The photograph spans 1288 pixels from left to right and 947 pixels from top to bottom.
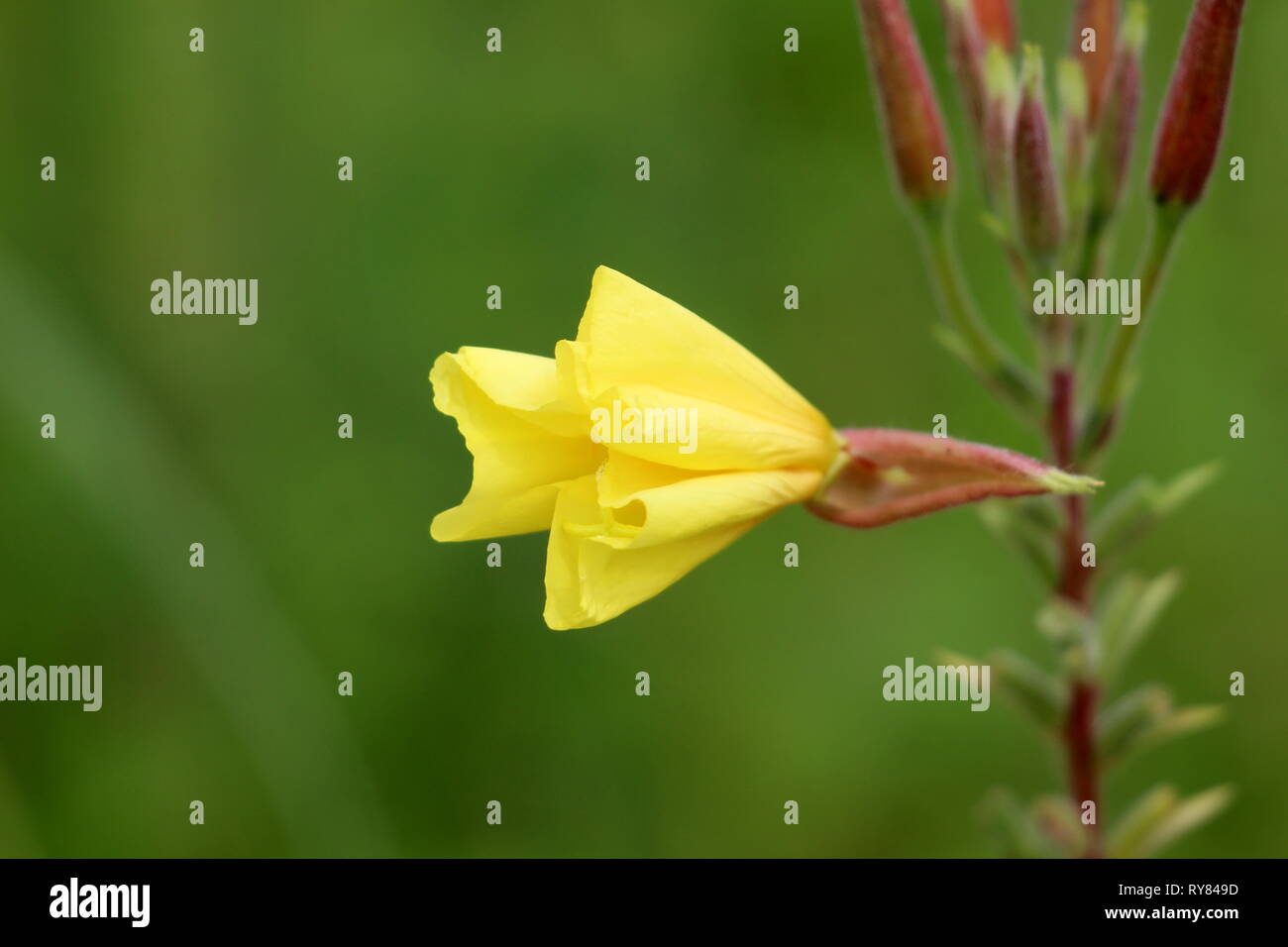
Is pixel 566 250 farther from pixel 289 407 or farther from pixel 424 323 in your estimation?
pixel 289 407

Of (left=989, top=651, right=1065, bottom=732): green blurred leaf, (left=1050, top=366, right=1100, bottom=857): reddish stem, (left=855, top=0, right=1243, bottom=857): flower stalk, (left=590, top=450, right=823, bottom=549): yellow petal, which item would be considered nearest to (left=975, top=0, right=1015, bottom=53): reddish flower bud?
(left=855, top=0, right=1243, bottom=857): flower stalk

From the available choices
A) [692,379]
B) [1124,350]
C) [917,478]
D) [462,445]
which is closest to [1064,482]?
[917,478]

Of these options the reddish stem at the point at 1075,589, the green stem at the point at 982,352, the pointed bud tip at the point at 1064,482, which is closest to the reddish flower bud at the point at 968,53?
the green stem at the point at 982,352

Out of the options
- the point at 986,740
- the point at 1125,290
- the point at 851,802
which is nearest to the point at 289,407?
the point at 851,802

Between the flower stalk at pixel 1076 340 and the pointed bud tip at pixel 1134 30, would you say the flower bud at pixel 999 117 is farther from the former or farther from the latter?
the pointed bud tip at pixel 1134 30

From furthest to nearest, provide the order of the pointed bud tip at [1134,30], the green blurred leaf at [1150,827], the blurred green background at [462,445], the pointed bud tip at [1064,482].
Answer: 1. the blurred green background at [462,445]
2. the green blurred leaf at [1150,827]
3. the pointed bud tip at [1134,30]
4. the pointed bud tip at [1064,482]
